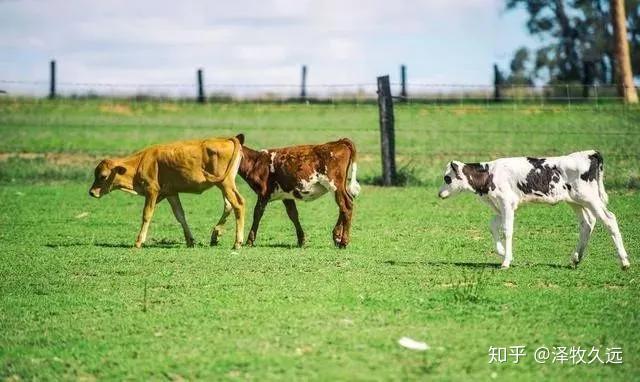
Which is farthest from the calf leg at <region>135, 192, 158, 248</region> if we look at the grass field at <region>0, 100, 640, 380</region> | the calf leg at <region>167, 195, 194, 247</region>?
the grass field at <region>0, 100, 640, 380</region>

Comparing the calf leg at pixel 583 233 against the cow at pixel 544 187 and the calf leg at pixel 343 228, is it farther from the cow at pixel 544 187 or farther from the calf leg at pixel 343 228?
the calf leg at pixel 343 228

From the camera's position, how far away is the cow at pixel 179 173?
13688mm

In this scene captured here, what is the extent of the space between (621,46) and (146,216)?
20456 millimetres

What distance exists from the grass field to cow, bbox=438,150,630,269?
1.42 feet

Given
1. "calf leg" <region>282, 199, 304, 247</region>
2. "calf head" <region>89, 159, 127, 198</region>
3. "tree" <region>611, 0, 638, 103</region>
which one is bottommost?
"calf leg" <region>282, 199, 304, 247</region>

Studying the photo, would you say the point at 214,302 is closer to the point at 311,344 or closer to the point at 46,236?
the point at 311,344

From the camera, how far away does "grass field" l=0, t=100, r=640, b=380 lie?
7.80 meters

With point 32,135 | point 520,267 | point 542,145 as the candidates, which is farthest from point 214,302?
point 32,135

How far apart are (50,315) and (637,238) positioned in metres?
7.97

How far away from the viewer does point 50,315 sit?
9.60 meters

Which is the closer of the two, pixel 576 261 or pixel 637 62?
pixel 576 261

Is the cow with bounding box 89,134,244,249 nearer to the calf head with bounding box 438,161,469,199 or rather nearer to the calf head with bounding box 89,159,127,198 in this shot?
the calf head with bounding box 89,159,127,198

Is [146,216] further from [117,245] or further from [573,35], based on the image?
A: [573,35]

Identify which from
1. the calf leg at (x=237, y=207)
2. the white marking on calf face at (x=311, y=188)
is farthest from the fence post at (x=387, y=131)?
the calf leg at (x=237, y=207)
